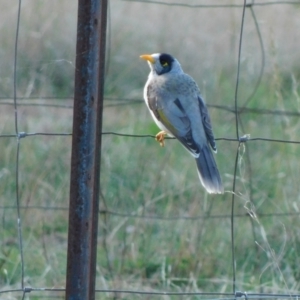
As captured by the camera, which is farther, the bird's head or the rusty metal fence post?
the bird's head

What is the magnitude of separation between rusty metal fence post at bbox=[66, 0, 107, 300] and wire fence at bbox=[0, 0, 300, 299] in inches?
43.5

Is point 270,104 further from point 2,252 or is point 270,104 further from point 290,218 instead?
point 2,252

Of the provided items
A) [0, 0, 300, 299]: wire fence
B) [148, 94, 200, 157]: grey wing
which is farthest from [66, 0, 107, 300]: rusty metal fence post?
[148, 94, 200, 157]: grey wing

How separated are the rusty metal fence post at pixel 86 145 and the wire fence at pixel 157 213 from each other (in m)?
1.11

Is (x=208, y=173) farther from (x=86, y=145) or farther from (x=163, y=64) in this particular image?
(x=86, y=145)

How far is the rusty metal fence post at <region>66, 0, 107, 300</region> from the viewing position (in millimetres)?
3037

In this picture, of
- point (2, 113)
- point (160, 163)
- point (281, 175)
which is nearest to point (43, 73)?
point (2, 113)

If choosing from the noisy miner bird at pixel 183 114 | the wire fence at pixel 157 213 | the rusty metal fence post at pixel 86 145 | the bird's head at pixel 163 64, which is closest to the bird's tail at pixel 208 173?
the noisy miner bird at pixel 183 114

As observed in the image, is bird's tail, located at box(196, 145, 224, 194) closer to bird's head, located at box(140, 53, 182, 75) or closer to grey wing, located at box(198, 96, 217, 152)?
grey wing, located at box(198, 96, 217, 152)

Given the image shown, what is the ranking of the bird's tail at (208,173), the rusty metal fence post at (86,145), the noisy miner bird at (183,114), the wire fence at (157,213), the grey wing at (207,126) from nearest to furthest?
the rusty metal fence post at (86,145)
the bird's tail at (208,173)
the noisy miner bird at (183,114)
the grey wing at (207,126)
the wire fence at (157,213)

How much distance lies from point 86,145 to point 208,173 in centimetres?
137

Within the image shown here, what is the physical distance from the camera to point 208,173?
14.3 ft

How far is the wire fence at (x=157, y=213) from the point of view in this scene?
4891mm

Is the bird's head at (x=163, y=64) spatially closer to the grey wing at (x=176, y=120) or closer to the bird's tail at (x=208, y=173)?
the grey wing at (x=176, y=120)
